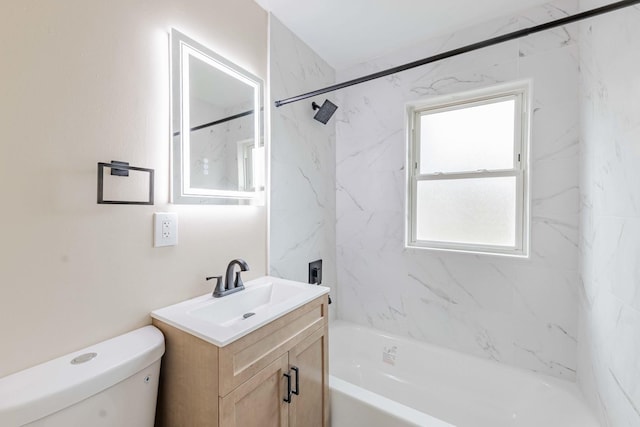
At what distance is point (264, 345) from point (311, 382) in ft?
1.42

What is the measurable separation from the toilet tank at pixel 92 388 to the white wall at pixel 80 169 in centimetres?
8

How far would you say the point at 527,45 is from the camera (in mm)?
1657

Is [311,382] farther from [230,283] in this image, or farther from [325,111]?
[325,111]

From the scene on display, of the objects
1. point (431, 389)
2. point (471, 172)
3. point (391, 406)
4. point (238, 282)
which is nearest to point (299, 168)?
point (238, 282)

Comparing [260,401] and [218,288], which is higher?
[218,288]

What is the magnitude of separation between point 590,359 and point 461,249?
0.82 m

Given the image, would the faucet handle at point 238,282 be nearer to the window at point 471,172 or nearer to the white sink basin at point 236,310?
the white sink basin at point 236,310

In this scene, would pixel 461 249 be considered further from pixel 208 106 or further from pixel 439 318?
pixel 208 106

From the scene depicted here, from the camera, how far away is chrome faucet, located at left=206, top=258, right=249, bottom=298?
1.30m

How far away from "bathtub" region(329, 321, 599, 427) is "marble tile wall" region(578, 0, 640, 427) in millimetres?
227

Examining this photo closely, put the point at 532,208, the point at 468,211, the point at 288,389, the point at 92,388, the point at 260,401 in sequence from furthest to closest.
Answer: the point at 468,211 < the point at 532,208 < the point at 288,389 < the point at 260,401 < the point at 92,388

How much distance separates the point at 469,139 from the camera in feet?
6.42

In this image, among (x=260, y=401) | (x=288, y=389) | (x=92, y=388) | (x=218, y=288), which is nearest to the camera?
(x=92, y=388)

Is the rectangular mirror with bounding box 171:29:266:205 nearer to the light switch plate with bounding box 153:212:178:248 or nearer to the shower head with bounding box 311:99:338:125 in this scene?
the light switch plate with bounding box 153:212:178:248
